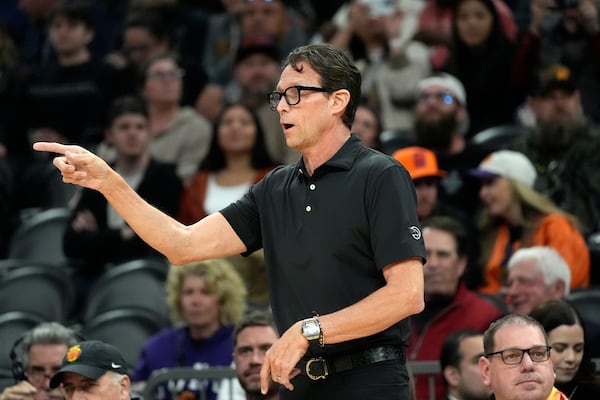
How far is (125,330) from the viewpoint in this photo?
8648 mm

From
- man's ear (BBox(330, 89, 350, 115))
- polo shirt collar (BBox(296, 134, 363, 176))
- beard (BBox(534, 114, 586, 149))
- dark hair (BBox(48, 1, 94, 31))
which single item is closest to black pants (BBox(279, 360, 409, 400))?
polo shirt collar (BBox(296, 134, 363, 176))

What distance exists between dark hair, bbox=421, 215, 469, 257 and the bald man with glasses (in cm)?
271

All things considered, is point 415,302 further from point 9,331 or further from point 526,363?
point 9,331

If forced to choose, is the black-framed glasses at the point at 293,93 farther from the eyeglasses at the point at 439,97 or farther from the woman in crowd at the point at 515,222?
the eyeglasses at the point at 439,97

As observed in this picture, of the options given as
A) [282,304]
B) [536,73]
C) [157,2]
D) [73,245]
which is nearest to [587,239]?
[536,73]

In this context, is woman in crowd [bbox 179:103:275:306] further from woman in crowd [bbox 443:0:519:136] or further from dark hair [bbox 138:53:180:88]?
woman in crowd [bbox 443:0:519:136]

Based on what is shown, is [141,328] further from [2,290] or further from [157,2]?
[157,2]

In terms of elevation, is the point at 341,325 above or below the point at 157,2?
below

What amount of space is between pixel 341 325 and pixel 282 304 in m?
0.37

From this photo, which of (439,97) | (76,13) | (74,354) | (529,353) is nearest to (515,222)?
(439,97)

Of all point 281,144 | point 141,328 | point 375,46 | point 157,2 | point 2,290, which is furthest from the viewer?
point 157,2

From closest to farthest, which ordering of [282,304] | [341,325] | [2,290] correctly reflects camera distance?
[341,325]
[282,304]
[2,290]

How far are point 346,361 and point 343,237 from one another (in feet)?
1.36

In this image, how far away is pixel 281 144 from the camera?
412 inches
